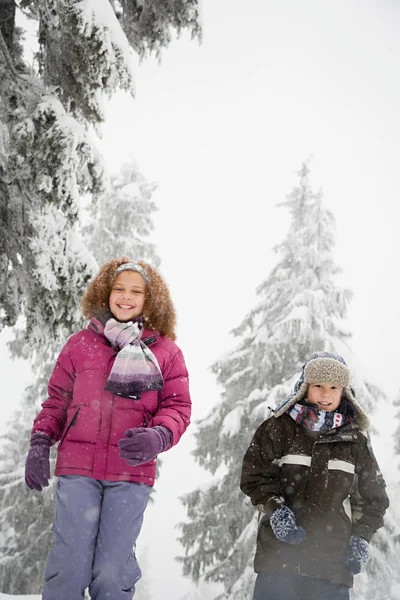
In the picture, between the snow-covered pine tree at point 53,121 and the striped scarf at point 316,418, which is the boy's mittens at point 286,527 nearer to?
the striped scarf at point 316,418

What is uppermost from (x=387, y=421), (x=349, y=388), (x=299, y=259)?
(x=387, y=421)

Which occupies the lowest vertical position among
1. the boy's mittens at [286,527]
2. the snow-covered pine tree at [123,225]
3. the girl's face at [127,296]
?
the boy's mittens at [286,527]

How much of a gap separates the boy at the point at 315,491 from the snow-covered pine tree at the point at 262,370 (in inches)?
312

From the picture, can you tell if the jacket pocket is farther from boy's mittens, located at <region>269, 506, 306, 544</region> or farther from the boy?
boy's mittens, located at <region>269, 506, 306, 544</region>

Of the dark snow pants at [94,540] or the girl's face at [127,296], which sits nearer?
the dark snow pants at [94,540]

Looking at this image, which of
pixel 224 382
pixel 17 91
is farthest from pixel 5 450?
pixel 17 91

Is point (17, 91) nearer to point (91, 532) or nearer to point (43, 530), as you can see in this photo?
point (91, 532)

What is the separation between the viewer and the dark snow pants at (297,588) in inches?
127

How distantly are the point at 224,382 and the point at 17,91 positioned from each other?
10.4 metres

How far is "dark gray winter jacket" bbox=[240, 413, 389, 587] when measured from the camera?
3293 mm

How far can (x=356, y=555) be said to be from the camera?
3234 mm

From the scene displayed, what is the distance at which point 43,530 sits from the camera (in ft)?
47.1

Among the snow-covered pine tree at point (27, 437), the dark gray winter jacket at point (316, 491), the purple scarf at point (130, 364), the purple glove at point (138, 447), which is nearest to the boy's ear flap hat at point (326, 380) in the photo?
the dark gray winter jacket at point (316, 491)

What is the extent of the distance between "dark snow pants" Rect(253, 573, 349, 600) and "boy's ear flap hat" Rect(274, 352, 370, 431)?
3.50ft
